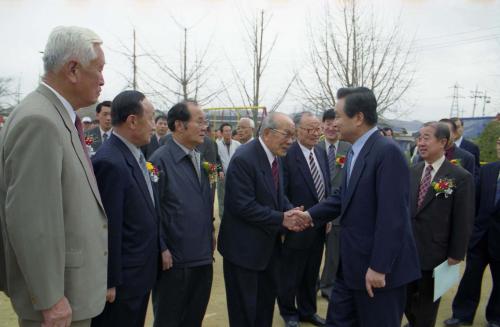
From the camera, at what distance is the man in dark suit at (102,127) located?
6.53m

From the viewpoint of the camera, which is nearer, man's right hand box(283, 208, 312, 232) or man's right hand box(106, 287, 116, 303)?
man's right hand box(106, 287, 116, 303)

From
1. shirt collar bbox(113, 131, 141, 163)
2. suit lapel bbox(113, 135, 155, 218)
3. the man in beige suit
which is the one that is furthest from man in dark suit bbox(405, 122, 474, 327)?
the man in beige suit

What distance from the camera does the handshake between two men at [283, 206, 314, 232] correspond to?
146 inches

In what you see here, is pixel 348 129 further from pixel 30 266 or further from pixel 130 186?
pixel 30 266

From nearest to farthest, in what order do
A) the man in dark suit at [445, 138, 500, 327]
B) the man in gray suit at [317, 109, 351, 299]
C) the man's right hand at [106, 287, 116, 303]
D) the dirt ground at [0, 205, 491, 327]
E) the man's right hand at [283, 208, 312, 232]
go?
the man's right hand at [106, 287, 116, 303] < the man's right hand at [283, 208, 312, 232] < the dirt ground at [0, 205, 491, 327] < the man in dark suit at [445, 138, 500, 327] < the man in gray suit at [317, 109, 351, 299]

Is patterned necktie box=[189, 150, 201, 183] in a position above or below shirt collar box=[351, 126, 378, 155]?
below

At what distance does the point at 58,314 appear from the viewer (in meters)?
1.94

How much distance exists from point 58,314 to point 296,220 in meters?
2.27

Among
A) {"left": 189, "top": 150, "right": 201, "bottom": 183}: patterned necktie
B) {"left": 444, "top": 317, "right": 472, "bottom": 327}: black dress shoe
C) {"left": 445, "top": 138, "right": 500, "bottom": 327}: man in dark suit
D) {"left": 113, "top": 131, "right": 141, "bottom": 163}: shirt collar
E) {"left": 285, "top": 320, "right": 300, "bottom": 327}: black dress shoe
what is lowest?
{"left": 285, "top": 320, "right": 300, "bottom": 327}: black dress shoe

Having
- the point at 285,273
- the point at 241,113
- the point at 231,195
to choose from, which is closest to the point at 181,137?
the point at 231,195

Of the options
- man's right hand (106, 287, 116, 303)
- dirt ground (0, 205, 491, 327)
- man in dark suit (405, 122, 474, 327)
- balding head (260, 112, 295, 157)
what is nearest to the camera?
man's right hand (106, 287, 116, 303)

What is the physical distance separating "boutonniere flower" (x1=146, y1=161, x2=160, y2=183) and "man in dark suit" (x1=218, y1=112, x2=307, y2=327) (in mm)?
691

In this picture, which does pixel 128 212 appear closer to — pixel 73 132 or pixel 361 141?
pixel 73 132

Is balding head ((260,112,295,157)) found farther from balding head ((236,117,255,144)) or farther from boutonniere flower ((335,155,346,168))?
balding head ((236,117,255,144))
